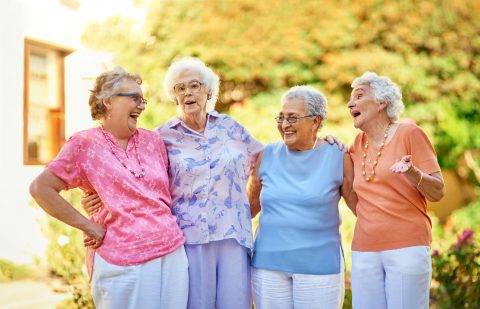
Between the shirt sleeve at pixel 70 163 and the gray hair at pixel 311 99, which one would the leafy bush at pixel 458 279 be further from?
the shirt sleeve at pixel 70 163

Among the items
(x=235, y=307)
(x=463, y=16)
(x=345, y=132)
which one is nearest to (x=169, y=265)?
(x=235, y=307)

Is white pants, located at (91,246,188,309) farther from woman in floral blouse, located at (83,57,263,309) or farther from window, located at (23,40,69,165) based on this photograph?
window, located at (23,40,69,165)

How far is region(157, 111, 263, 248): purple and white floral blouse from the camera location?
3.55 metres

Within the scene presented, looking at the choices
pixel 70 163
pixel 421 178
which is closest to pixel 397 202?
pixel 421 178

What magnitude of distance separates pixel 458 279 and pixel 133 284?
2959mm

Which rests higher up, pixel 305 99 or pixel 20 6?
pixel 20 6

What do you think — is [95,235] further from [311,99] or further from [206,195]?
[311,99]

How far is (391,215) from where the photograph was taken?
11.3ft

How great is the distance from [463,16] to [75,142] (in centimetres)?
817

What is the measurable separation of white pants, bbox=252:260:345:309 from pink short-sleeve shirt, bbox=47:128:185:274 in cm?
59

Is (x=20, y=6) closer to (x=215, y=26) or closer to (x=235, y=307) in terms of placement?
(x=215, y=26)

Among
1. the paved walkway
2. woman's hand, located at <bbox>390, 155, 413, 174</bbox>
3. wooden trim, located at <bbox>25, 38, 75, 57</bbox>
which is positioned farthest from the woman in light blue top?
wooden trim, located at <bbox>25, 38, 75, 57</bbox>

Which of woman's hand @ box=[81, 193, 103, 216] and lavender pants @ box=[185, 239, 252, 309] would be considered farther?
lavender pants @ box=[185, 239, 252, 309]

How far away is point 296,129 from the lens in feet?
12.1
